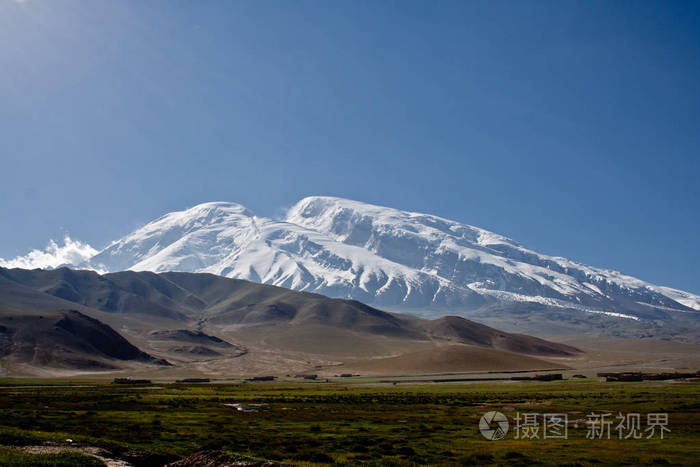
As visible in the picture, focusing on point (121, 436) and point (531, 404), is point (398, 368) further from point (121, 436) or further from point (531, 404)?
point (121, 436)

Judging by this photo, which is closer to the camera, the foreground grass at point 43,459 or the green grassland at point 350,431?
the foreground grass at point 43,459

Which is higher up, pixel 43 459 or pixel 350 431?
pixel 43 459

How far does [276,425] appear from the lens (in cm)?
5528

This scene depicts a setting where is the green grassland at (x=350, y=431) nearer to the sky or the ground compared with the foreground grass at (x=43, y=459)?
nearer to the ground

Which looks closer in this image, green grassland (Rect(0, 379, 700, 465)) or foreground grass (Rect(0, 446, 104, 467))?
foreground grass (Rect(0, 446, 104, 467))

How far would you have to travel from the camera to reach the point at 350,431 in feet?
165

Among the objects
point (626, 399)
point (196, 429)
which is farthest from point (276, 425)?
point (626, 399)

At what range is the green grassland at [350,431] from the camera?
3588 centimetres

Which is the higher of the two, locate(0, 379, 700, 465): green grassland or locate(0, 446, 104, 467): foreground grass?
locate(0, 446, 104, 467): foreground grass

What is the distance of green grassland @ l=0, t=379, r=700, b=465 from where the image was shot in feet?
118

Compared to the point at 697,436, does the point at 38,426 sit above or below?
below

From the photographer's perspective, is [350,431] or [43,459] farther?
[350,431]

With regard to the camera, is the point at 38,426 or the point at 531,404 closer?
the point at 38,426

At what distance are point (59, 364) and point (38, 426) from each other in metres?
152
